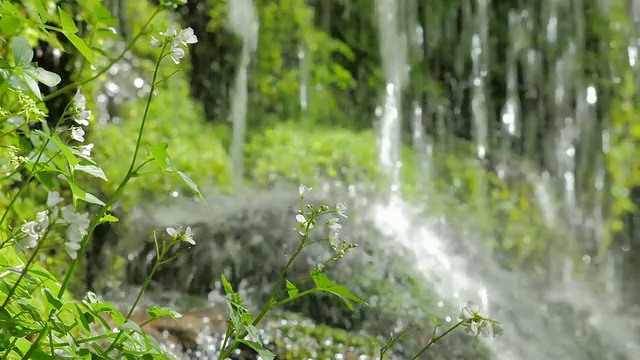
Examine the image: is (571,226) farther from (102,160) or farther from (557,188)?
(102,160)

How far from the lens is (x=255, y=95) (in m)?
4.23

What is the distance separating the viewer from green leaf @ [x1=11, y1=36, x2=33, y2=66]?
25.0 inches

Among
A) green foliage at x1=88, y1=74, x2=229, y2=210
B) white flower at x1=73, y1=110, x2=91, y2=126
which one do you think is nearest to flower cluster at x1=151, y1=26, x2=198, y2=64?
white flower at x1=73, y1=110, x2=91, y2=126

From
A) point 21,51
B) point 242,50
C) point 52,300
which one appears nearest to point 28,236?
point 52,300

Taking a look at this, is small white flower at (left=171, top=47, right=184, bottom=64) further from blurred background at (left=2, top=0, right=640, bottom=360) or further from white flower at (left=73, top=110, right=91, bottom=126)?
blurred background at (left=2, top=0, right=640, bottom=360)

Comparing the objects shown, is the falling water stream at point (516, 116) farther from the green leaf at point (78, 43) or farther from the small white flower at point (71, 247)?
the small white flower at point (71, 247)

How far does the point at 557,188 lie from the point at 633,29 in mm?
1266

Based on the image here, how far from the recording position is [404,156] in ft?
14.5

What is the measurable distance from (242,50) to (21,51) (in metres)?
3.61

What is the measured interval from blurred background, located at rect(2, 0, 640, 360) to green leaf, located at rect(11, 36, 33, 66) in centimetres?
156

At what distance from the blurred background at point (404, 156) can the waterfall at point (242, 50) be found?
0.01m

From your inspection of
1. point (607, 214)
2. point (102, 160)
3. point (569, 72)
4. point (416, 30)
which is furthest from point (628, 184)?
point (102, 160)

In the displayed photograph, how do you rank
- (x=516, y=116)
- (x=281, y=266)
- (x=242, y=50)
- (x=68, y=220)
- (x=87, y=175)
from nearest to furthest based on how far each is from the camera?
(x=68, y=220), (x=87, y=175), (x=281, y=266), (x=242, y=50), (x=516, y=116)

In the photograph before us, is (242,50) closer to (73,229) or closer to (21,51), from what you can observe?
(21,51)
